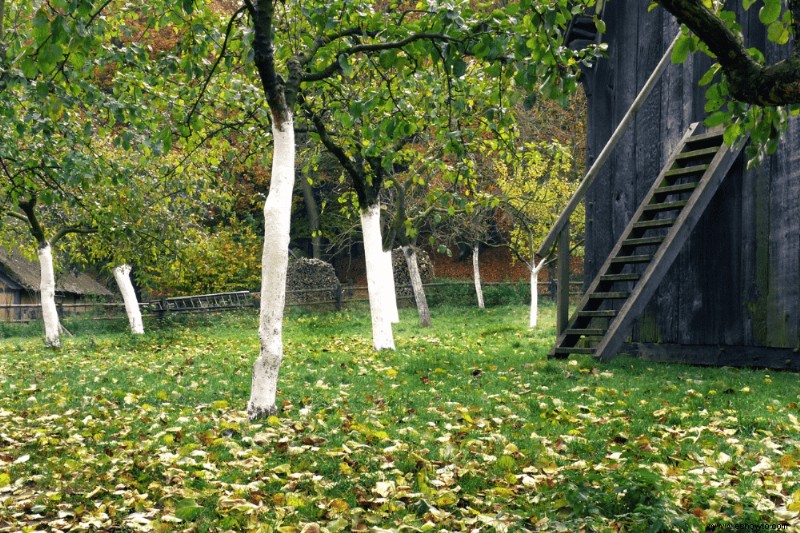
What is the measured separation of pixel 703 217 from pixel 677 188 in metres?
0.81

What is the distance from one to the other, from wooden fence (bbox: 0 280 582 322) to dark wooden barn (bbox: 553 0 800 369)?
1866 cm

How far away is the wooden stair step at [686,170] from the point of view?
956cm

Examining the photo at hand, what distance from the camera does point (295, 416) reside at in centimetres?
729

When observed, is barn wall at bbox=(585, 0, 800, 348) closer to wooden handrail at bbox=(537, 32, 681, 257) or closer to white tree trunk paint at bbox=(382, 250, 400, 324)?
wooden handrail at bbox=(537, 32, 681, 257)

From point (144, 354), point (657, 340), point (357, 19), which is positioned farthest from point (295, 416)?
point (144, 354)

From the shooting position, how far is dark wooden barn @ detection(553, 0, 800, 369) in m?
9.02

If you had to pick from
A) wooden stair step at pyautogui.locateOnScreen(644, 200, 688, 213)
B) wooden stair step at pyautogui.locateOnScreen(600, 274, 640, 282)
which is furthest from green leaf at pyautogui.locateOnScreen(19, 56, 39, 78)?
wooden stair step at pyautogui.locateOnScreen(644, 200, 688, 213)

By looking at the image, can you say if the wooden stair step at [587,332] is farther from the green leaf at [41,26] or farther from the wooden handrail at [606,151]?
the green leaf at [41,26]

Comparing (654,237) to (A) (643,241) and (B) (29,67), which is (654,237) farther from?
(B) (29,67)

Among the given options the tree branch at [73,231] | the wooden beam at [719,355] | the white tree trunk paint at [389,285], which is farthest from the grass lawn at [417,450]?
the tree branch at [73,231]

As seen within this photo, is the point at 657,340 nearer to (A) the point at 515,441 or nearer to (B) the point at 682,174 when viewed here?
(B) the point at 682,174

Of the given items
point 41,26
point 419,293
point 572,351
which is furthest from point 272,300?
point 419,293

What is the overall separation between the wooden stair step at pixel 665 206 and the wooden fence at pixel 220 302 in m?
20.3

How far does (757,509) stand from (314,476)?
286 centimetres
